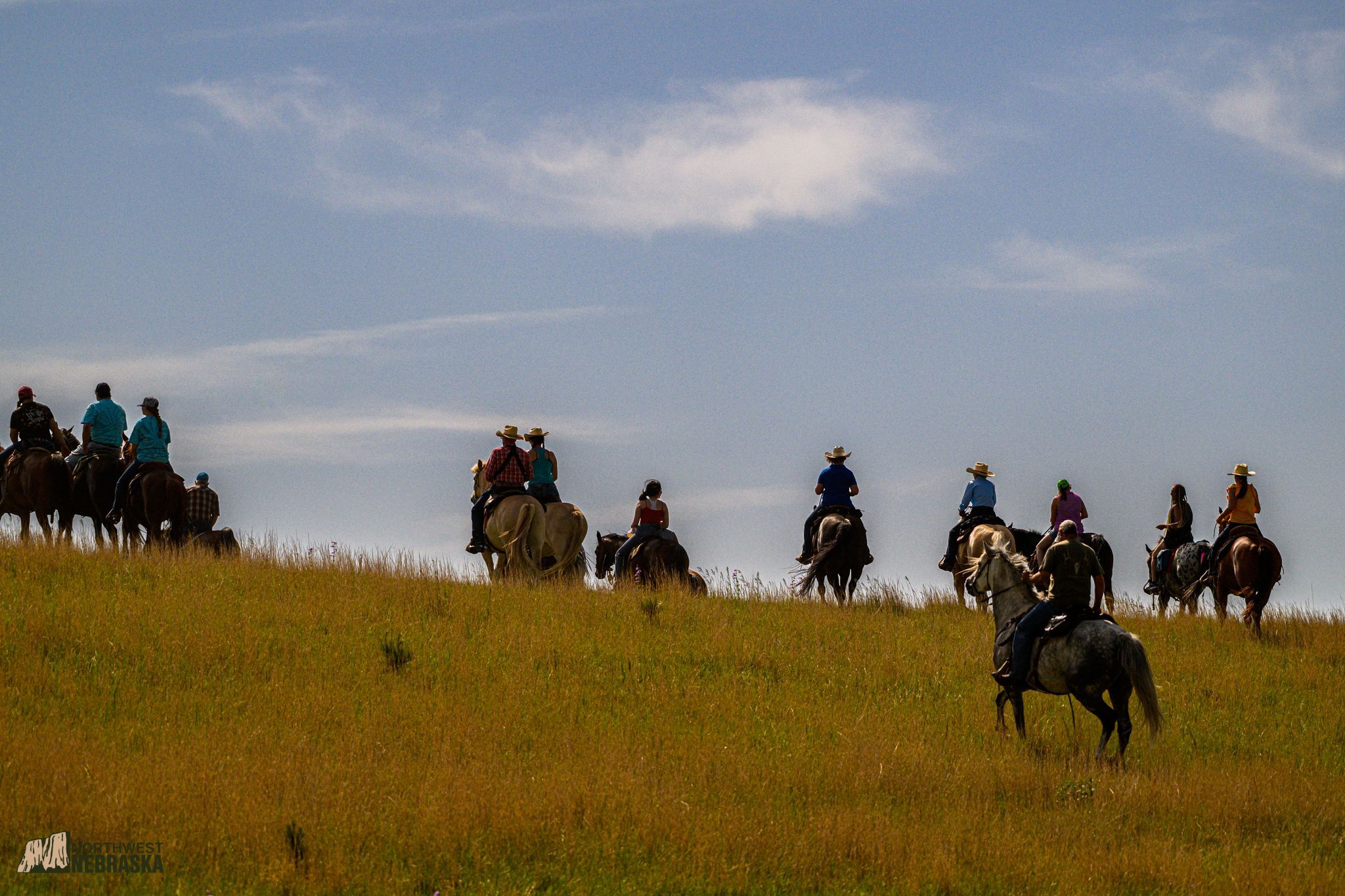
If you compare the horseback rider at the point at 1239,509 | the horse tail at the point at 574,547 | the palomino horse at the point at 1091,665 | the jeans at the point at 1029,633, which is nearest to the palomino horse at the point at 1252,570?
the horseback rider at the point at 1239,509

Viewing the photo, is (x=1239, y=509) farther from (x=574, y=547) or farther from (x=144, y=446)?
(x=144, y=446)

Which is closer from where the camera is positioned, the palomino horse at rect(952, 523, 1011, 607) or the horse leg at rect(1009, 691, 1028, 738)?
the horse leg at rect(1009, 691, 1028, 738)

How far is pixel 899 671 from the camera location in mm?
17125

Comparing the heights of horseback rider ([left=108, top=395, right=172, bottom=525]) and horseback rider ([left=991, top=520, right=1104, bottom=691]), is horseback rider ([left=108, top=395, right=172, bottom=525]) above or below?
above

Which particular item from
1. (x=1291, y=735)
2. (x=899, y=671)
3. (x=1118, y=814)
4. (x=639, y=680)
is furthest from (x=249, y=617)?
(x=1291, y=735)

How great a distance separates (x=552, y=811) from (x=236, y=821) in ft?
7.72

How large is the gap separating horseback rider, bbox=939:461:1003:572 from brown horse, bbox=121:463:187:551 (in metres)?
12.9

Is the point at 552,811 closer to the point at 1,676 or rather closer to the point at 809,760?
the point at 809,760

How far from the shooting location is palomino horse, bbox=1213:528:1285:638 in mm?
21172

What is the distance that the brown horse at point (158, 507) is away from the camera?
22234mm

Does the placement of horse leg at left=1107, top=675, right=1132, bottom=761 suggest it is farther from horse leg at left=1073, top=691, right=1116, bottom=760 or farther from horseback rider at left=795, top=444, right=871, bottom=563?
horseback rider at left=795, top=444, right=871, bottom=563

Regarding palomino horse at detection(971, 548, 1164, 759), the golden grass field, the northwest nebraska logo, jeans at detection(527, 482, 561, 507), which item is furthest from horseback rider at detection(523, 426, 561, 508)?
the northwest nebraska logo

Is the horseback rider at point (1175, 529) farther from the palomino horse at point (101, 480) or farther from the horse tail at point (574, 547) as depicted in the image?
the palomino horse at point (101, 480)

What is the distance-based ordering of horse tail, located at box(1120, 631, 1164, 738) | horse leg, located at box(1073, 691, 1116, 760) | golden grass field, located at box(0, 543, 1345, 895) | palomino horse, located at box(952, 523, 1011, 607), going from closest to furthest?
golden grass field, located at box(0, 543, 1345, 895) < horse tail, located at box(1120, 631, 1164, 738) < horse leg, located at box(1073, 691, 1116, 760) < palomino horse, located at box(952, 523, 1011, 607)
